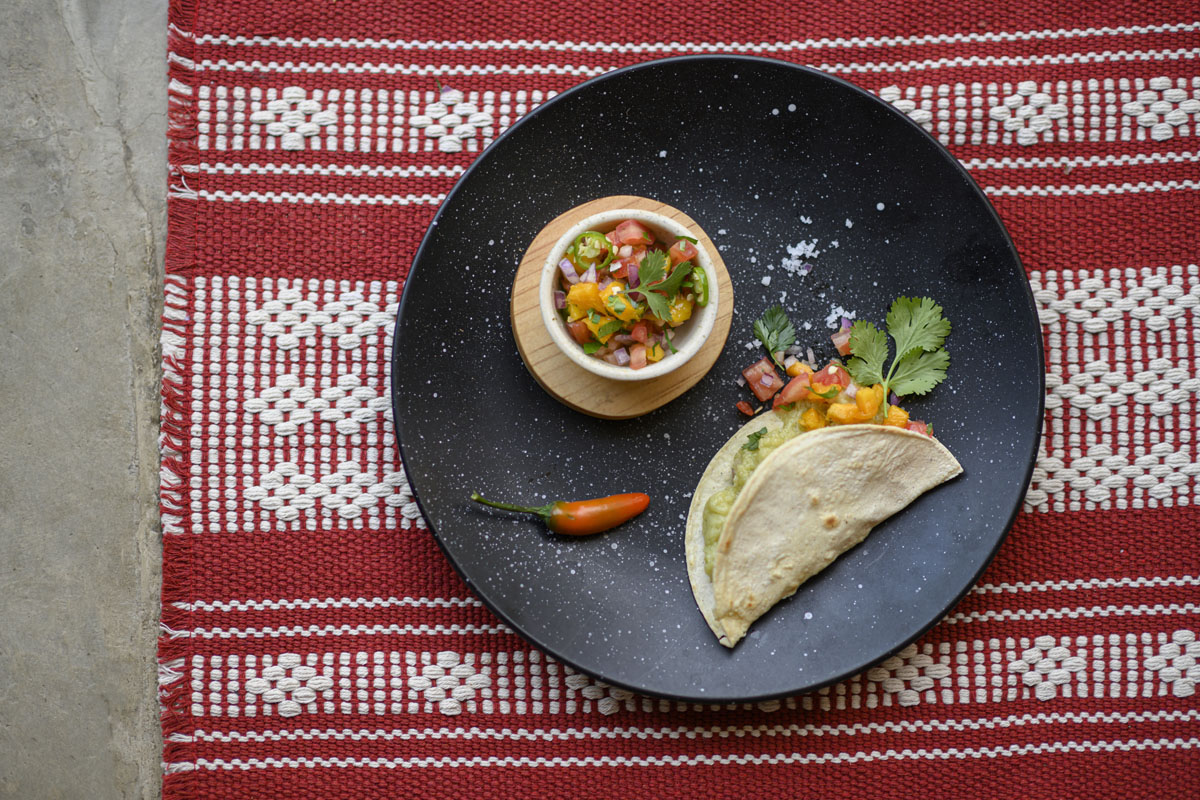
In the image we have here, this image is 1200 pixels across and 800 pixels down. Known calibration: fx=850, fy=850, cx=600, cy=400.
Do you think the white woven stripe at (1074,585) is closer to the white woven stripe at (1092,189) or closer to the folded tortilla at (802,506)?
the folded tortilla at (802,506)

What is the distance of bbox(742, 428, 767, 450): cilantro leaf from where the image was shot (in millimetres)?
2320

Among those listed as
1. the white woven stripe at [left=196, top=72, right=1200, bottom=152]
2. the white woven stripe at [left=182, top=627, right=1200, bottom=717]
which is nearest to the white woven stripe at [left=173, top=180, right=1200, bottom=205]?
the white woven stripe at [left=196, top=72, right=1200, bottom=152]

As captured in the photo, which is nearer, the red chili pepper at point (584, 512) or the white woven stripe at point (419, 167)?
the red chili pepper at point (584, 512)

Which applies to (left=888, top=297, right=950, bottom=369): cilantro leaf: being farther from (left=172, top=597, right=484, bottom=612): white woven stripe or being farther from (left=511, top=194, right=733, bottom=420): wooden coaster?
(left=172, top=597, right=484, bottom=612): white woven stripe

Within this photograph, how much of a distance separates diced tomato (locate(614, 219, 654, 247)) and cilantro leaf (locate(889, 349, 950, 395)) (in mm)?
776

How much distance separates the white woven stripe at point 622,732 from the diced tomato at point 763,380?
0.97 m

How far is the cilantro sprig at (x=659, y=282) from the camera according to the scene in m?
2.11

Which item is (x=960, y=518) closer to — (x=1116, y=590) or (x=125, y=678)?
(x=1116, y=590)

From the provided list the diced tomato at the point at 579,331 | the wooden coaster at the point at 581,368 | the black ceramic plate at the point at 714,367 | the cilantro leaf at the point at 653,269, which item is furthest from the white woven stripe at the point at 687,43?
the diced tomato at the point at 579,331

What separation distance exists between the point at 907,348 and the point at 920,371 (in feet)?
0.24

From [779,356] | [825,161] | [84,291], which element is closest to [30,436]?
[84,291]

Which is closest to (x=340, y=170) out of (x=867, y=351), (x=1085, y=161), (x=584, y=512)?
(x=584, y=512)

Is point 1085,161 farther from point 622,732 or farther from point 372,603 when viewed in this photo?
point 372,603

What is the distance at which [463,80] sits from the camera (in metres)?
2.51
